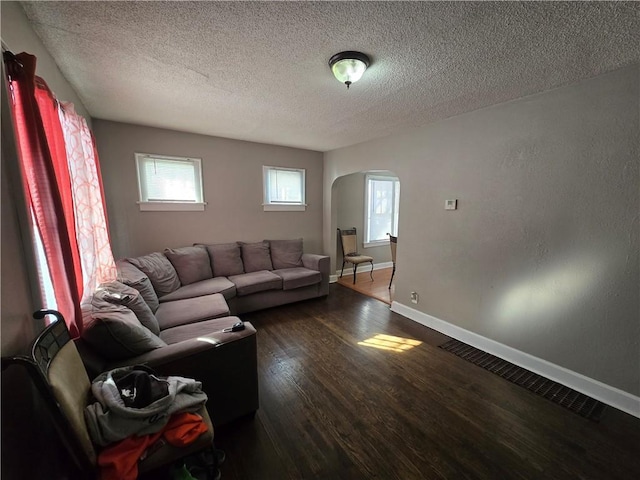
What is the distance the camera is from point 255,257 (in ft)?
12.4

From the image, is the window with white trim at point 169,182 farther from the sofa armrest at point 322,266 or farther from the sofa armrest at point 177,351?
the sofa armrest at point 177,351

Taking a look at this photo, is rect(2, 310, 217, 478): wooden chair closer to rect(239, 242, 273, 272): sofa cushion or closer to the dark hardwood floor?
the dark hardwood floor

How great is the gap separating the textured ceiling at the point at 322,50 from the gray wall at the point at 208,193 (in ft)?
2.17

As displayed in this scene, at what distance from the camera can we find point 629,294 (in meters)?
1.74

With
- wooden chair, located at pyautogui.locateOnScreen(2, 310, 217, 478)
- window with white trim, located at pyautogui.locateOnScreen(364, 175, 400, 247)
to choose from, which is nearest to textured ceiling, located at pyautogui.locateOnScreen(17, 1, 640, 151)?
wooden chair, located at pyautogui.locateOnScreen(2, 310, 217, 478)

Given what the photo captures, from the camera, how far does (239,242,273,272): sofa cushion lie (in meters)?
3.73

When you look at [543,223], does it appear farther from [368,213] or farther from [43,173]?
[368,213]

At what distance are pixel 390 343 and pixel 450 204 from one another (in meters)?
1.62

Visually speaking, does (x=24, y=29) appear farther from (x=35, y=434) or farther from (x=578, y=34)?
(x=578, y=34)

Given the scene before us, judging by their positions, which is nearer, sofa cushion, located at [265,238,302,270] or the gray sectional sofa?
the gray sectional sofa

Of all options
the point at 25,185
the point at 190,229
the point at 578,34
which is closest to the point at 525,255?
the point at 578,34

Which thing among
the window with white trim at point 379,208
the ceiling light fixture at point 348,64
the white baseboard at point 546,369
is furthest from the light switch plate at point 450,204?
the window with white trim at point 379,208

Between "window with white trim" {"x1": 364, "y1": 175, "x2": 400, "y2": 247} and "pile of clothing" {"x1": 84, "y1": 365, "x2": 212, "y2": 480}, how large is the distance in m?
4.63

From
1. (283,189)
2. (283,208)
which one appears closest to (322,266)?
(283,208)
